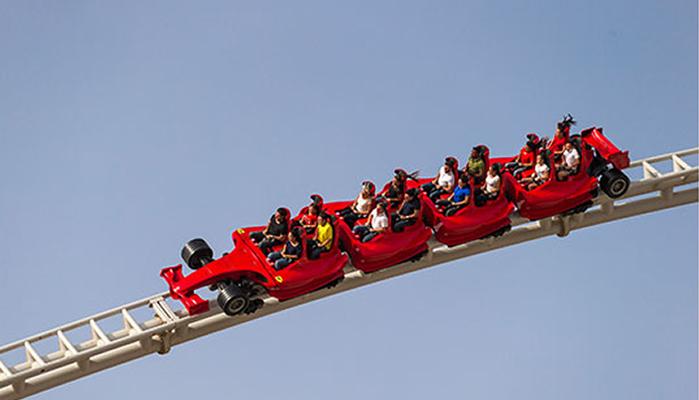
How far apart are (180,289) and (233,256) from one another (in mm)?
777

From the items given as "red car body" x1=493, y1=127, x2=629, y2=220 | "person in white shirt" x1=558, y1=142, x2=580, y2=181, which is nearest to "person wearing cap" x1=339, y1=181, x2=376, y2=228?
"red car body" x1=493, y1=127, x2=629, y2=220

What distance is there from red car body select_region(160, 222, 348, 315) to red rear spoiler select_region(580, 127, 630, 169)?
3.95 metres

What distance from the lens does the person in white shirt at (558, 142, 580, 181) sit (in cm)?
2203

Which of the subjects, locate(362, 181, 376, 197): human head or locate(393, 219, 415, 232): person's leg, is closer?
locate(393, 219, 415, 232): person's leg

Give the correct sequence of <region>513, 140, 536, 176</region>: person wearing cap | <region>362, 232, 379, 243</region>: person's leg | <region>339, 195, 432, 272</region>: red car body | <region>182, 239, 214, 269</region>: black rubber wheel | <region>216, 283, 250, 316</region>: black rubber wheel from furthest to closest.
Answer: <region>513, 140, 536, 176</region>: person wearing cap
<region>182, 239, 214, 269</region>: black rubber wheel
<region>362, 232, 379, 243</region>: person's leg
<region>339, 195, 432, 272</region>: red car body
<region>216, 283, 250, 316</region>: black rubber wheel

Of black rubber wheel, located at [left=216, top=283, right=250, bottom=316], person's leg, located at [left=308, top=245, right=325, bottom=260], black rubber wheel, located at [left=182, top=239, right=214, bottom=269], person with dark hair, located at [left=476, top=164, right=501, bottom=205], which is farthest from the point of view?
person with dark hair, located at [left=476, top=164, right=501, bottom=205]

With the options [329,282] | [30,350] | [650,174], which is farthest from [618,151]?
[30,350]

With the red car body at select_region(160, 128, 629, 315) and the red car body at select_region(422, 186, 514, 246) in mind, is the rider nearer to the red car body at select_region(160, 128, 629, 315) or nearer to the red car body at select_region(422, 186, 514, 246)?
the red car body at select_region(160, 128, 629, 315)

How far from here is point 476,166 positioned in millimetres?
22047

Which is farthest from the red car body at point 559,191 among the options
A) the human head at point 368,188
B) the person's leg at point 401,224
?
the human head at point 368,188

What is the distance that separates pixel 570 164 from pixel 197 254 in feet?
16.0

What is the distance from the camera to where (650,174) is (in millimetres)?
22938

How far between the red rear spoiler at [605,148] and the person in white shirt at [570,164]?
0.50 metres

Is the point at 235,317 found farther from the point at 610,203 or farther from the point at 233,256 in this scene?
the point at 610,203
